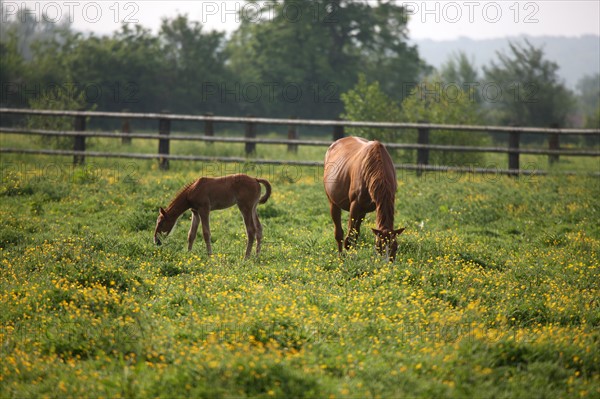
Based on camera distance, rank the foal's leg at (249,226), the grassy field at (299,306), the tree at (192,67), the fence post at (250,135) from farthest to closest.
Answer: the tree at (192,67) → the fence post at (250,135) → the foal's leg at (249,226) → the grassy field at (299,306)

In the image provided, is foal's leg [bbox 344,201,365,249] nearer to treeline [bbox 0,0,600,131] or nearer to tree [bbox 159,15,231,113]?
treeline [bbox 0,0,600,131]

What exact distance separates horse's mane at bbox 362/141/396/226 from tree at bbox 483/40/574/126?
1238 inches

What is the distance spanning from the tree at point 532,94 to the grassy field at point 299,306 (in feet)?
100

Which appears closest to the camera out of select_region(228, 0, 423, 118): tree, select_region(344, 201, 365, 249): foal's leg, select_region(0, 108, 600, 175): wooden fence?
select_region(344, 201, 365, 249): foal's leg

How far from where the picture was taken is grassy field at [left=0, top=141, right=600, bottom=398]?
5.05 metres

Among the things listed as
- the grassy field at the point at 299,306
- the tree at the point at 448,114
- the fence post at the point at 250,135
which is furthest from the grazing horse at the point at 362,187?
the tree at the point at 448,114

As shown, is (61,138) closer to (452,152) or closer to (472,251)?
(452,152)

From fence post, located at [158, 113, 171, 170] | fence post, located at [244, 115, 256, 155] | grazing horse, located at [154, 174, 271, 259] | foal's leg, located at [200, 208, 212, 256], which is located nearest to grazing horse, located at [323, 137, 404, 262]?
grazing horse, located at [154, 174, 271, 259]

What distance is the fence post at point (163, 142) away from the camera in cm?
1673

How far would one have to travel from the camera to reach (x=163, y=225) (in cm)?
A: 927

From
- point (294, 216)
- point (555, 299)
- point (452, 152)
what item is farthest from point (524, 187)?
point (555, 299)

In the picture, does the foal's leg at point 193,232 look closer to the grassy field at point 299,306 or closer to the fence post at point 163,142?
the grassy field at point 299,306

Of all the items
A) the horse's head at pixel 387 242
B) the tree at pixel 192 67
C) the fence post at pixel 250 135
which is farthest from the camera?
the tree at pixel 192 67

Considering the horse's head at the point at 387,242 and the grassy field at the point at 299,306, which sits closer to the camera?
the grassy field at the point at 299,306
